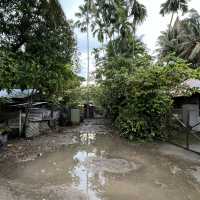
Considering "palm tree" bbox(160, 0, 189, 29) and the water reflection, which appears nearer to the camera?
the water reflection

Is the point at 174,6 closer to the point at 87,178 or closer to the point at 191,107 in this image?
the point at 191,107

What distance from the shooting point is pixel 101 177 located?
19.4 feet

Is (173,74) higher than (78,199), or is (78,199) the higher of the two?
(173,74)

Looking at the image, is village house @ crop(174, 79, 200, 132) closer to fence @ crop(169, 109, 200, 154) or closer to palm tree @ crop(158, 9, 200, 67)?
fence @ crop(169, 109, 200, 154)

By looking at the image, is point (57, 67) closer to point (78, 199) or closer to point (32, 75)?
point (32, 75)

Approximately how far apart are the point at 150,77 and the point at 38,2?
5.65m

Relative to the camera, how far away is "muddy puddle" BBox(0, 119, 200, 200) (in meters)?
4.86

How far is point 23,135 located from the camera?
10812 mm

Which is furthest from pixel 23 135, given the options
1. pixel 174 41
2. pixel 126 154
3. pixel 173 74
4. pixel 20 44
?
pixel 174 41

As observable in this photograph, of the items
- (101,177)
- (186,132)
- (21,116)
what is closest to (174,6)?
(186,132)

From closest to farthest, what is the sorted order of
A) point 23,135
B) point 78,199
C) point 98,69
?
point 78,199 → point 23,135 → point 98,69

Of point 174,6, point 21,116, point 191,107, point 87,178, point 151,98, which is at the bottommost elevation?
point 87,178

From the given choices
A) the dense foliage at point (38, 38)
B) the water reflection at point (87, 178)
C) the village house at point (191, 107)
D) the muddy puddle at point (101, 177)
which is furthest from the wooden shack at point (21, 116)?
the village house at point (191, 107)

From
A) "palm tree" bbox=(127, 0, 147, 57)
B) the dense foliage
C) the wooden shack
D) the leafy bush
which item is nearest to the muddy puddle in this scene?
the leafy bush
